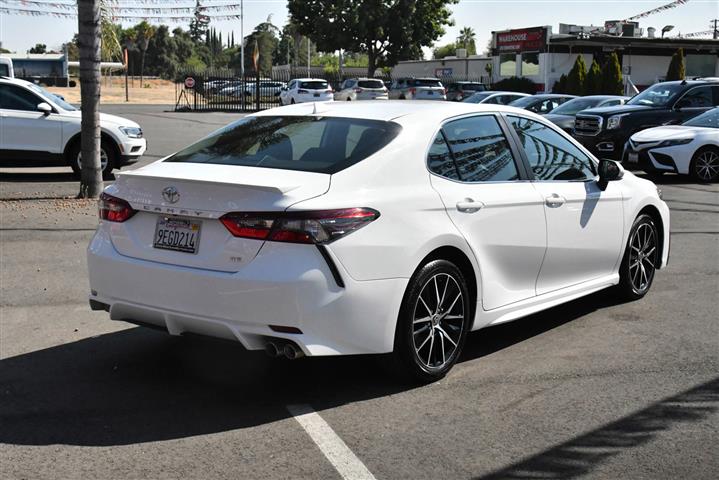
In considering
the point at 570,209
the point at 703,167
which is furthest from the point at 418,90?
the point at 570,209

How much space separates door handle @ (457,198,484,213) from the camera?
5535mm

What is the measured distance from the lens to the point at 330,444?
4492mm

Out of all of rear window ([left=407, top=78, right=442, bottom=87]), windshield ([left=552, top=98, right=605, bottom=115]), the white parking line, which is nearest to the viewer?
the white parking line

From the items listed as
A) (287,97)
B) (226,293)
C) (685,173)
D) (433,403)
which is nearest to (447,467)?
(433,403)

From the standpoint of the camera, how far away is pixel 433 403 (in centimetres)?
511

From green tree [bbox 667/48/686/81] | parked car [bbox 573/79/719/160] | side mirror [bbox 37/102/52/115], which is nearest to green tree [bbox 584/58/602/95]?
green tree [bbox 667/48/686/81]

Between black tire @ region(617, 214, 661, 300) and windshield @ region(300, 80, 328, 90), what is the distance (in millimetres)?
39591

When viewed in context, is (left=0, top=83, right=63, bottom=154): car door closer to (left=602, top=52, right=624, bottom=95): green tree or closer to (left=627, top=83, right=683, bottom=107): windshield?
(left=627, top=83, right=683, bottom=107): windshield

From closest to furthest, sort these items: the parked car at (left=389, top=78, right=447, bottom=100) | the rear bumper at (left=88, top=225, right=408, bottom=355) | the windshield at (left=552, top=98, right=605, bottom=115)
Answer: the rear bumper at (left=88, top=225, right=408, bottom=355), the windshield at (left=552, top=98, right=605, bottom=115), the parked car at (left=389, top=78, right=447, bottom=100)

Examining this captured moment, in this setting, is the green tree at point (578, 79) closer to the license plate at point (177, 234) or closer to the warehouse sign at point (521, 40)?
the warehouse sign at point (521, 40)

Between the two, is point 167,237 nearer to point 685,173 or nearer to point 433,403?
point 433,403

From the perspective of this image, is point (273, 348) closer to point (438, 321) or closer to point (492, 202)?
point (438, 321)

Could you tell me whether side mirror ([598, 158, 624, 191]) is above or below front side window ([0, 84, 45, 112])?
below

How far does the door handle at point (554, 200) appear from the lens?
6293 mm
